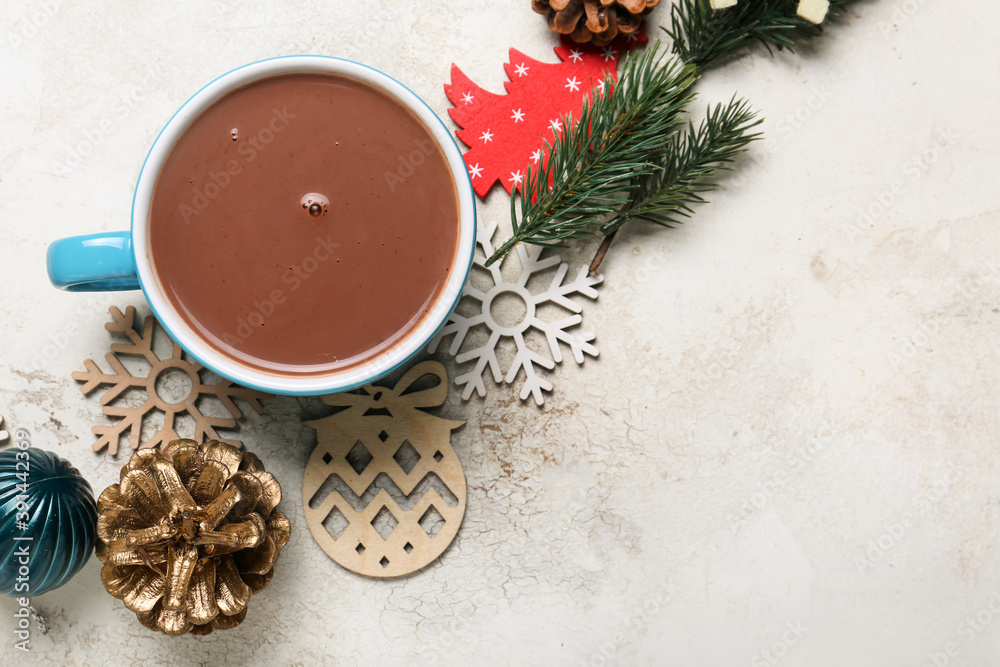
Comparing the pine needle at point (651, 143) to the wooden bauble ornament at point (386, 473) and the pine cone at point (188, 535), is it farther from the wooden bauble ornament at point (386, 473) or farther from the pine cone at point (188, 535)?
the pine cone at point (188, 535)

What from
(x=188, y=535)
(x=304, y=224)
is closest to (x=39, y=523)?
(x=188, y=535)

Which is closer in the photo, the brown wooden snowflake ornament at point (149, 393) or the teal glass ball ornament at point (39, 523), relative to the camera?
the teal glass ball ornament at point (39, 523)

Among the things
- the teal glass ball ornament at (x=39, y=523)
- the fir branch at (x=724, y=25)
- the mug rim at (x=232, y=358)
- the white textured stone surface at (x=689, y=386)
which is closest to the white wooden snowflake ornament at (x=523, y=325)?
the white textured stone surface at (x=689, y=386)

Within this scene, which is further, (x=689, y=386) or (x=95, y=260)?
(x=689, y=386)

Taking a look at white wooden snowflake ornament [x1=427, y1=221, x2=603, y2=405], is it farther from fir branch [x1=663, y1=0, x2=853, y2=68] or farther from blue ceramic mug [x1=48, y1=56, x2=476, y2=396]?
fir branch [x1=663, y1=0, x2=853, y2=68]

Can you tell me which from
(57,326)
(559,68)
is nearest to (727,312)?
(559,68)

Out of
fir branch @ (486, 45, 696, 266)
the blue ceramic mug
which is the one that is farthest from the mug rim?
fir branch @ (486, 45, 696, 266)

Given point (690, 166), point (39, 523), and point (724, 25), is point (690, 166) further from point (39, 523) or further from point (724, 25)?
point (39, 523)
